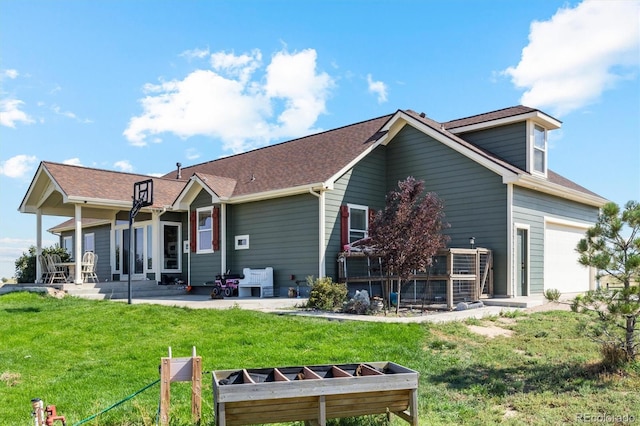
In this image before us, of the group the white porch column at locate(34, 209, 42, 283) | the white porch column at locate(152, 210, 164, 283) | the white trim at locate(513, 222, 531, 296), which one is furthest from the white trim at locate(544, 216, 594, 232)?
the white porch column at locate(34, 209, 42, 283)

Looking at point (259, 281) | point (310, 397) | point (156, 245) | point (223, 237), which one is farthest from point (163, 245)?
point (310, 397)

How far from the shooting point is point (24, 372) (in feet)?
23.4

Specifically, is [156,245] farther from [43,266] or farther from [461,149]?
[461,149]

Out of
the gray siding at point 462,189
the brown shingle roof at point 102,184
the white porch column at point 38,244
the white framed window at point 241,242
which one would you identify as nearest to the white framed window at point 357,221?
the gray siding at point 462,189

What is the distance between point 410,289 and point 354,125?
694cm

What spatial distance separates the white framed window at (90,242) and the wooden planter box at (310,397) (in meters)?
22.4

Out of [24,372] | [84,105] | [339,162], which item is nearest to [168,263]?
[339,162]

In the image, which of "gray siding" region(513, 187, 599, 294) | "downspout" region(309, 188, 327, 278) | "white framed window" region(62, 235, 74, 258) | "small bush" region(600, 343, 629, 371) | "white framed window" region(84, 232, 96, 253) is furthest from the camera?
"white framed window" region(62, 235, 74, 258)

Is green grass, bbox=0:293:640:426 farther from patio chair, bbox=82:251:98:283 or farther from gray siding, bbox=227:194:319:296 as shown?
patio chair, bbox=82:251:98:283

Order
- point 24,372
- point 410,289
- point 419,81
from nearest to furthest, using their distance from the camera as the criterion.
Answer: point 24,372 < point 419,81 < point 410,289

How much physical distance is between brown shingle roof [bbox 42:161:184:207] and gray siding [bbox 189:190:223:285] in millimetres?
1551

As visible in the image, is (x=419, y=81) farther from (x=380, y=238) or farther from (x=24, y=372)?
(x=24, y=372)

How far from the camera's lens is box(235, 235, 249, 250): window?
57.0ft

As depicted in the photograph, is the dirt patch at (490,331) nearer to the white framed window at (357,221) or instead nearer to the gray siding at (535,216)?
the gray siding at (535,216)
